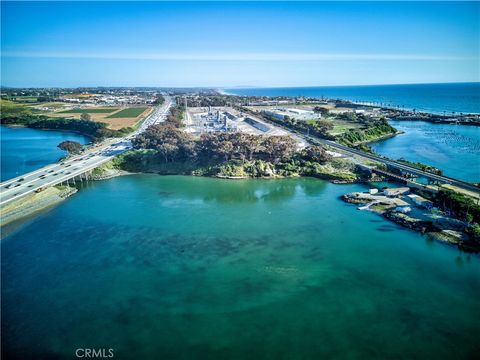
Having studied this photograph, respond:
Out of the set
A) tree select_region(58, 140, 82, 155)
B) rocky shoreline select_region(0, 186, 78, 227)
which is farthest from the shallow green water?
tree select_region(58, 140, 82, 155)

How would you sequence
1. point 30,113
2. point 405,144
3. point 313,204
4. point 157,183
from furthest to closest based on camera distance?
point 30,113, point 405,144, point 157,183, point 313,204

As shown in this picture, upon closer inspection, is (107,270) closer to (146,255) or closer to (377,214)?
(146,255)

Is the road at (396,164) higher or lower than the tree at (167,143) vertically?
lower

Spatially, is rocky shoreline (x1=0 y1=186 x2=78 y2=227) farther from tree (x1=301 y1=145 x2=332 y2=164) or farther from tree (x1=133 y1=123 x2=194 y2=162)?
tree (x1=301 y1=145 x2=332 y2=164)

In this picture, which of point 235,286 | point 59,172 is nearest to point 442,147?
point 235,286

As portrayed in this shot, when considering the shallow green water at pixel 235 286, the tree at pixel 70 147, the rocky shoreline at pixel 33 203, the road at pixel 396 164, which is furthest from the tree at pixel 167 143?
the road at pixel 396 164

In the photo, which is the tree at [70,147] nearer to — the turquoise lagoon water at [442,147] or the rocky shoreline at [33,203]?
the rocky shoreline at [33,203]

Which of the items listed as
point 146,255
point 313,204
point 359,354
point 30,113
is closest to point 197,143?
point 313,204

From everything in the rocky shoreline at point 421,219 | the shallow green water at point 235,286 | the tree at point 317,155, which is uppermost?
the tree at point 317,155
